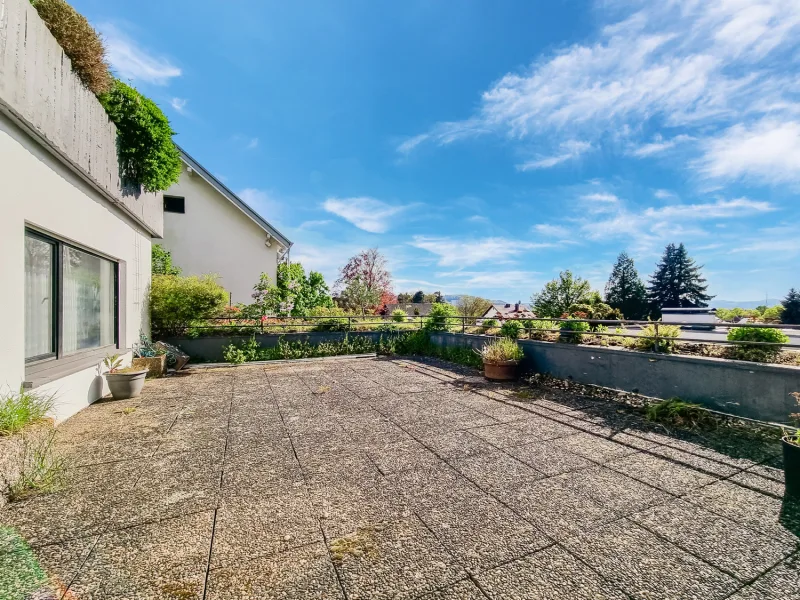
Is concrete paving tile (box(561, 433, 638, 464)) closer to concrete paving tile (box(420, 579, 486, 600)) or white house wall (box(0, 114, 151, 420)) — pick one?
concrete paving tile (box(420, 579, 486, 600))

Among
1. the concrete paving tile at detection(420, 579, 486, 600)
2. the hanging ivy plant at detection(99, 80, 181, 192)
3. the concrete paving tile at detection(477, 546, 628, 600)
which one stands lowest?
the concrete paving tile at detection(477, 546, 628, 600)

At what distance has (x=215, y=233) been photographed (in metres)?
12.7

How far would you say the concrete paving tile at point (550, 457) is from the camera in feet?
8.77

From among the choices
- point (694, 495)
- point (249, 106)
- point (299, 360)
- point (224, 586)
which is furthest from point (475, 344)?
point (249, 106)

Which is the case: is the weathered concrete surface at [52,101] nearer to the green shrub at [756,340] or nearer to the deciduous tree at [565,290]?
the green shrub at [756,340]

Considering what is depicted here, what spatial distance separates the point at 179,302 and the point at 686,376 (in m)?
8.42

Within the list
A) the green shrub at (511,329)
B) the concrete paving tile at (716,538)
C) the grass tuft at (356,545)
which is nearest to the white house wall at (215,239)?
the green shrub at (511,329)

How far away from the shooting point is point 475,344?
7.46 m

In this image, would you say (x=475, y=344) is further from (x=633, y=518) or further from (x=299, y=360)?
(x=633, y=518)

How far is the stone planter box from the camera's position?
6043 mm

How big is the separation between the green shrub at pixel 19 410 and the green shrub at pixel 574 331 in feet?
20.2

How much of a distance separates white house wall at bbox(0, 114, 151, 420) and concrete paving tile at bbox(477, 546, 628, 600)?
3.68 m

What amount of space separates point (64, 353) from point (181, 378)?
243 cm

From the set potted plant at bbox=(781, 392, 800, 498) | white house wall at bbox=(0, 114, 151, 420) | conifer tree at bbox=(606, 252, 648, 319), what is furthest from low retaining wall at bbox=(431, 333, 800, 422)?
conifer tree at bbox=(606, 252, 648, 319)
